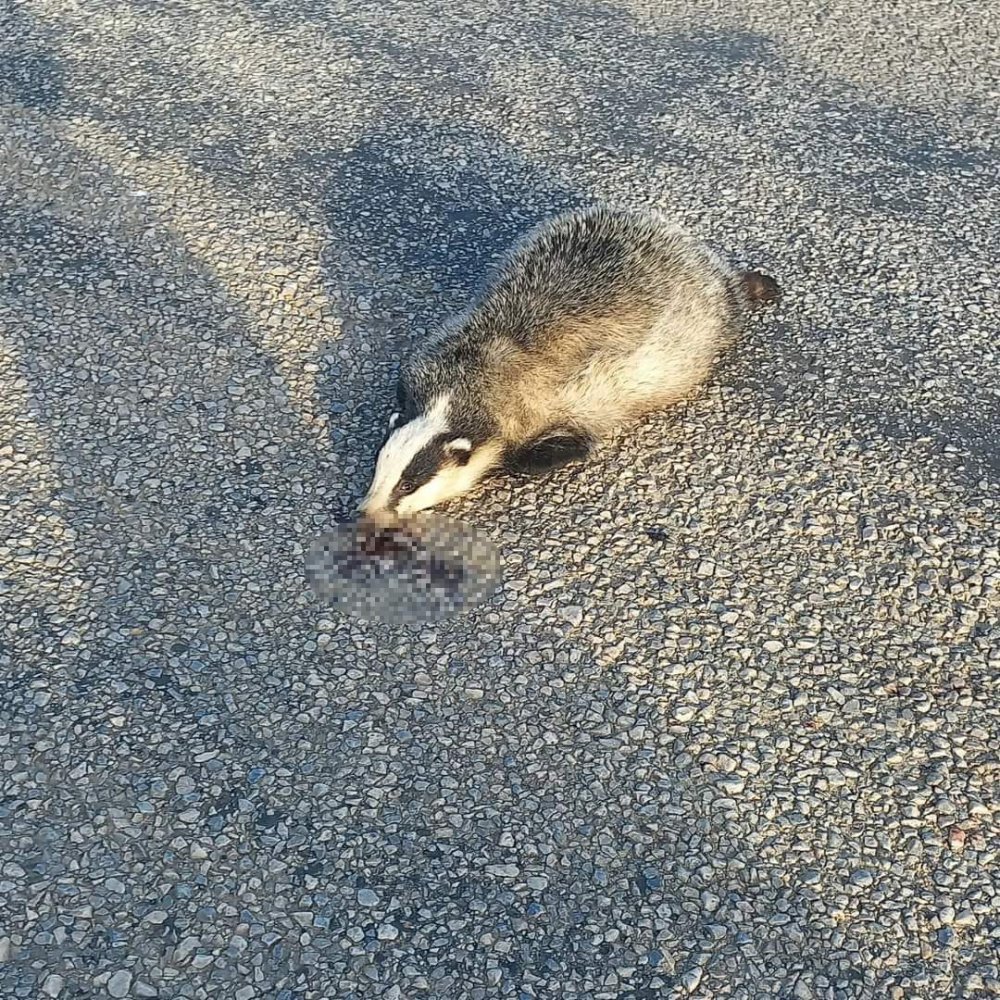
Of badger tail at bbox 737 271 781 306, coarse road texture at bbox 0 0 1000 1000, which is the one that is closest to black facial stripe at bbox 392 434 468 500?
coarse road texture at bbox 0 0 1000 1000

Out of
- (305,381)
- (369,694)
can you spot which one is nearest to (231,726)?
(369,694)

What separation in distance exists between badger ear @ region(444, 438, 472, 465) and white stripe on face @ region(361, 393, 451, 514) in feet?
0.19

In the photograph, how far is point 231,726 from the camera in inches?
142

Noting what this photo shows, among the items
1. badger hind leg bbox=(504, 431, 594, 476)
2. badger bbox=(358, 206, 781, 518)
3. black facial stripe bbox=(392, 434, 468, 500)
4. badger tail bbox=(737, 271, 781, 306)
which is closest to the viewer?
black facial stripe bbox=(392, 434, 468, 500)

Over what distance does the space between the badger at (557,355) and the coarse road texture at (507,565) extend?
17cm

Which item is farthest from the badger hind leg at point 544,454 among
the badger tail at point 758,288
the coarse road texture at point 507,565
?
the badger tail at point 758,288

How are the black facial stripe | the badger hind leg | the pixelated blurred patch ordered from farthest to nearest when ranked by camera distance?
the badger hind leg
the black facial stripe
the pixelated blurred patch

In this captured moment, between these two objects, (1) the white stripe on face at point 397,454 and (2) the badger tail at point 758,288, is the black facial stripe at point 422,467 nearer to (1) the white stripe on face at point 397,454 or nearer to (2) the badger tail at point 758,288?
(1) the white stripe on face at point 397,454

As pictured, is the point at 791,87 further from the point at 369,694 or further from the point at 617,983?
the point at 617,983

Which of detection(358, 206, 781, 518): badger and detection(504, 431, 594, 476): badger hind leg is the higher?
detection(358, 206, 781, 518): badger

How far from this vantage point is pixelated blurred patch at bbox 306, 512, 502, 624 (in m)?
4.04

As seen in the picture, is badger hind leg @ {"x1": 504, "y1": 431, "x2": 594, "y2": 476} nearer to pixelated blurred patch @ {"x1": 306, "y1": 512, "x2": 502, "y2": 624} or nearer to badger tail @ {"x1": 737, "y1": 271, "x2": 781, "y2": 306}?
pixelated blurred patch @ {"x1": 306, "y1": 512, "x2": 502, "y2": 624}

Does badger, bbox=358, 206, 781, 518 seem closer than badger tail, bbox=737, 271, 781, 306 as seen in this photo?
Yes

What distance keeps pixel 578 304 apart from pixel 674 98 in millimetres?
2656
